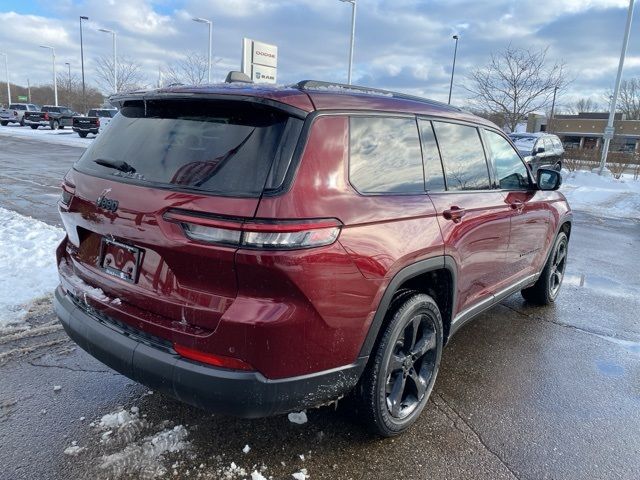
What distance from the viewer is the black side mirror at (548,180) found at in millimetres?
4172

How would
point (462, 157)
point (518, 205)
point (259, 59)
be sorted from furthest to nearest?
point (259, 59), point (518, 205), point (462, 157)

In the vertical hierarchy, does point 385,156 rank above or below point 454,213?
above

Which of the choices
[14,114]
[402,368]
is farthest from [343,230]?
[14,114]

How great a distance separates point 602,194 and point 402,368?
15.0 meters

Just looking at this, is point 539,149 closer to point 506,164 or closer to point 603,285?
point 603,285

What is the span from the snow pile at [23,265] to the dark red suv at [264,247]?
163 centimetres

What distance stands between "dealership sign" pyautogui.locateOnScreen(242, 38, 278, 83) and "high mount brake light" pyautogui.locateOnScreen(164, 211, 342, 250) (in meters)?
19.0

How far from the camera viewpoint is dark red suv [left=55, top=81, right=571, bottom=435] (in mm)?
2037

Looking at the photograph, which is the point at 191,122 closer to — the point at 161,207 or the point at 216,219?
the point at 161,207

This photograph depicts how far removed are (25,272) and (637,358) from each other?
552 centimetres

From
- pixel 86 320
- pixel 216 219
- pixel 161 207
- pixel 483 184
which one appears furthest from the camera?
pixel 483 184

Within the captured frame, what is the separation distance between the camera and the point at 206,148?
2240 millimetres

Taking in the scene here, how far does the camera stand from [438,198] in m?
2.88

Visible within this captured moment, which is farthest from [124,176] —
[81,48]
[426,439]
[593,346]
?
[81,48]
